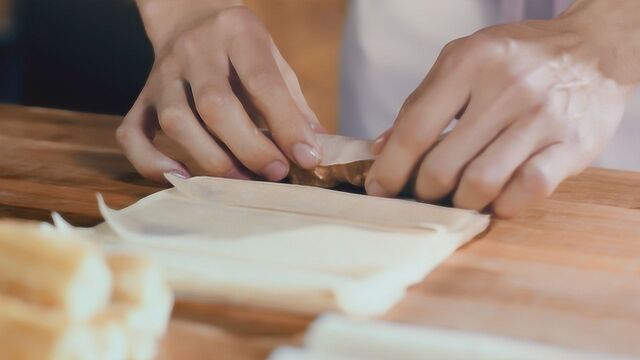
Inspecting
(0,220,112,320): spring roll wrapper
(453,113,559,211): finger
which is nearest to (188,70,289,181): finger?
(453,113,559,211): finger

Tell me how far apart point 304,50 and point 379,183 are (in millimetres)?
1171

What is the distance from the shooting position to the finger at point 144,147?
1044mm

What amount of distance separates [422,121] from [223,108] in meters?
0.23

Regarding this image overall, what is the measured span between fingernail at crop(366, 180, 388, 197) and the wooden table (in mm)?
114

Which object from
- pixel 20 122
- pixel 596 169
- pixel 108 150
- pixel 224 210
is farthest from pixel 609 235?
pixel 20 122

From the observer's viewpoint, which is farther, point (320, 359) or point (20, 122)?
point (20, 122)

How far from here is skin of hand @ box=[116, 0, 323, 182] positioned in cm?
100

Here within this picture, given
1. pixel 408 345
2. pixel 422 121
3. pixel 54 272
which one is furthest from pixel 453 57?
pixel 54 272

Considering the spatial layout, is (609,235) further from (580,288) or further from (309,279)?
(309,279)

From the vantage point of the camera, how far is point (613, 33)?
1019 mm

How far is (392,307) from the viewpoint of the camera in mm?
694

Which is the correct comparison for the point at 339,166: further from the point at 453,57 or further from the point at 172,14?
the point at 172,14

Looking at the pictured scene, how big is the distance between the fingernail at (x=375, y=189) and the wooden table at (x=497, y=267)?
11 cm

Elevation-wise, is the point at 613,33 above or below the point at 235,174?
above
